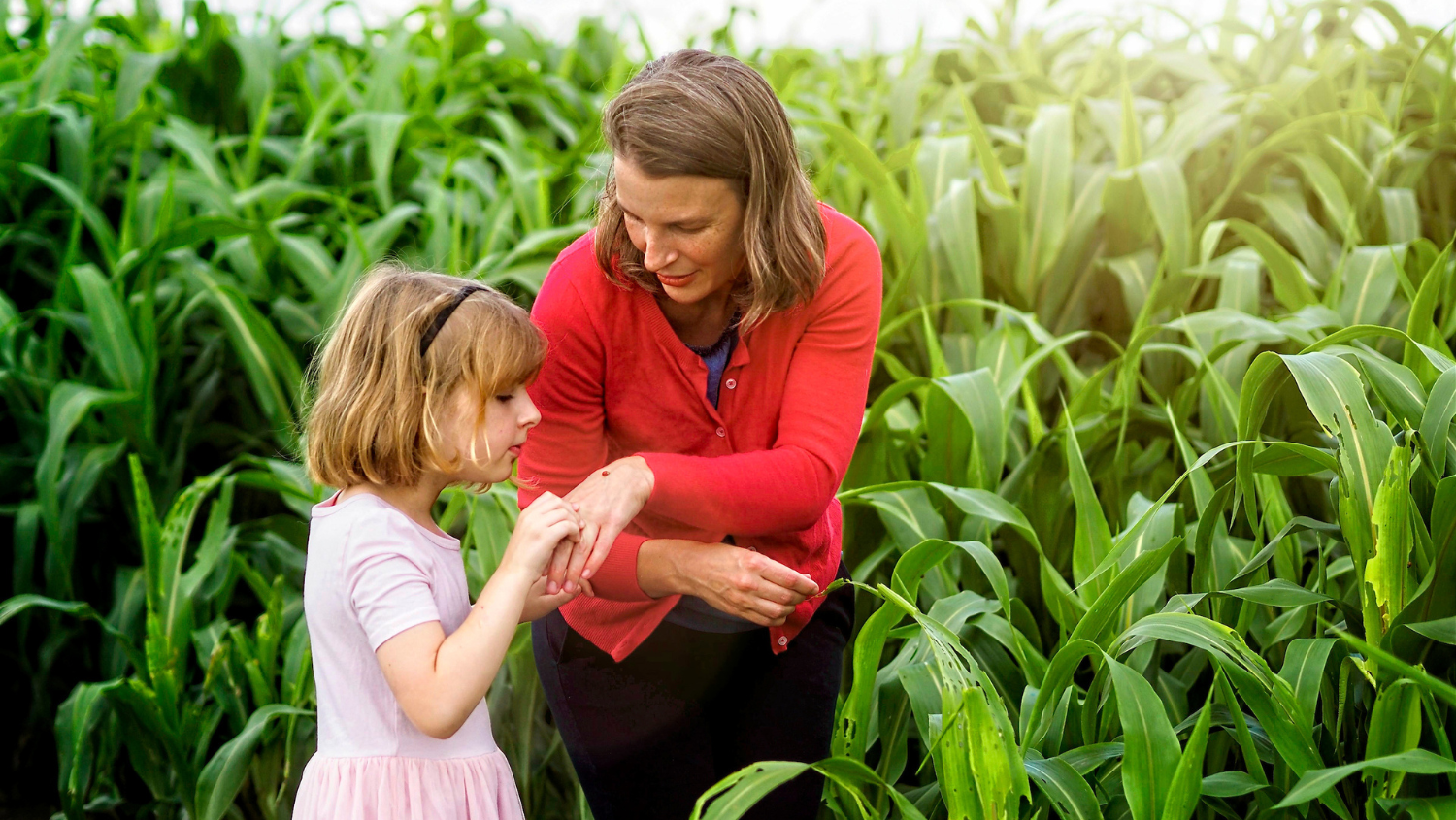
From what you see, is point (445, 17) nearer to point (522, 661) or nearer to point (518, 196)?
point (518, 196)

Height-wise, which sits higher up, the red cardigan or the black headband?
the black headband

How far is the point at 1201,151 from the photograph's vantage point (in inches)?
104

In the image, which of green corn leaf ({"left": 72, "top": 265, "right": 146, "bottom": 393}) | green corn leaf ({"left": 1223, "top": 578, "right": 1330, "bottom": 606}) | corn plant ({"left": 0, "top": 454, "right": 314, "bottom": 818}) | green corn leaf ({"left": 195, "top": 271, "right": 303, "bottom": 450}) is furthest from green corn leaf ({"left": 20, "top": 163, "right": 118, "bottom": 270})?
green corn leaf ({"left": 1223, "top": 578, "right": 1330, "bottom": 606})

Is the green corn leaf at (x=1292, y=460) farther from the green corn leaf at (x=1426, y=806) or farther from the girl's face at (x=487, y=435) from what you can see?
the girl's face at (x=487, y=435)

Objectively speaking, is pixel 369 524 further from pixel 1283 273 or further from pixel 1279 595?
pixel 1283 273

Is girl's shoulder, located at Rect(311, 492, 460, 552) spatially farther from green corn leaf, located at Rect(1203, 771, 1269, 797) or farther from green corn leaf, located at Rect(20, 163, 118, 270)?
green corn leaf, located at Rect(20, 163, 118, 270)

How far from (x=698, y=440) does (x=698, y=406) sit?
0.14 feet

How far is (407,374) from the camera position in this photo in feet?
3.65

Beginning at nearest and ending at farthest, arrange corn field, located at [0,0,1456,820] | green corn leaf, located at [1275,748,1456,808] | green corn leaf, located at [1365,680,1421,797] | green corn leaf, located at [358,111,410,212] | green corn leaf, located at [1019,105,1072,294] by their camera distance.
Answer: green corn leaf, located at [1275,748,1456,808] < green corn leaf, located at [1365,680,1421,797] < corn field, located at [0,0,1456,820] < green corn leaf, located at [1019,105,1072,294] < green corn leaf, located at [358,111,410,212]

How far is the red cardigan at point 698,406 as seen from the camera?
1.25 m

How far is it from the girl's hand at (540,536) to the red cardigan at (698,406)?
0.13m

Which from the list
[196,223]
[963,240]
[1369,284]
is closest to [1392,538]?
[1369,284]

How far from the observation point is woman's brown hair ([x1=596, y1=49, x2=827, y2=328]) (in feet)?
3.73

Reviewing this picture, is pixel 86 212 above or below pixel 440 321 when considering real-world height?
below
